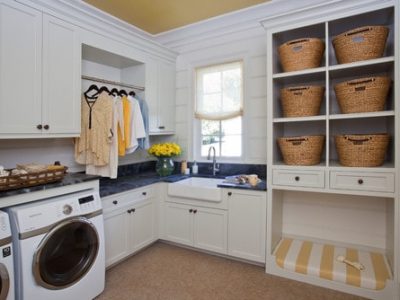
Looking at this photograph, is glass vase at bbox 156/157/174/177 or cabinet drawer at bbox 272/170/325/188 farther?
glass vase at bbox 156/157/174/177

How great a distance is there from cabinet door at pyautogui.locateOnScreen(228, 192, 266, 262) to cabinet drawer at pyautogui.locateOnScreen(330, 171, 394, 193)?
644 millimetres

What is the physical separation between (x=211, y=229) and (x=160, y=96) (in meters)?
1.76

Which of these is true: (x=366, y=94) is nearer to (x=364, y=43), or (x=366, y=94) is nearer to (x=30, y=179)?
(x=364, y=43)

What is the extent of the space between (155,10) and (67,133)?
1653 millimetres

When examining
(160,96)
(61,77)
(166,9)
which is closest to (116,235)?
(61,77)

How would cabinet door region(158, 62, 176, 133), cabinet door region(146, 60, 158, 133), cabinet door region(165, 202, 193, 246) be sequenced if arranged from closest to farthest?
cabinet door region(165, 202, 193, 246)
cabinet door region(146, 60, 158, 133)
cabinet door region(158, 62, 176, 133)

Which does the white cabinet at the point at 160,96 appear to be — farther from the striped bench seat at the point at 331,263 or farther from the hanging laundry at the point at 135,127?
the striped bench seat at the point at 331,263

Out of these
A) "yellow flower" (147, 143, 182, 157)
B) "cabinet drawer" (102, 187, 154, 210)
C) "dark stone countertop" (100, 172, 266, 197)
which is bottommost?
"cabinet drawer" (102, 187, 154, 210)

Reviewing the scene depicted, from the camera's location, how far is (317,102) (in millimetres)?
2346

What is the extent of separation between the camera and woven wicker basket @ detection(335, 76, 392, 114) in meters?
2.03

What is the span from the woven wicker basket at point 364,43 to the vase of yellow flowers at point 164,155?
2039 mm

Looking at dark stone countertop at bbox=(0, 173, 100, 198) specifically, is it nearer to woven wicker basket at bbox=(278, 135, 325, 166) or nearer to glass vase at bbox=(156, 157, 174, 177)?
glass vase at bbox=(156, 157, 174, 177)

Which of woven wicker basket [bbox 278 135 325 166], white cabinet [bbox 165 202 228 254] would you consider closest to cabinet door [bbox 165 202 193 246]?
white cabinet [bbox 165 202 228 254]

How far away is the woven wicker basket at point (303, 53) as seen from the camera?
225 cm
